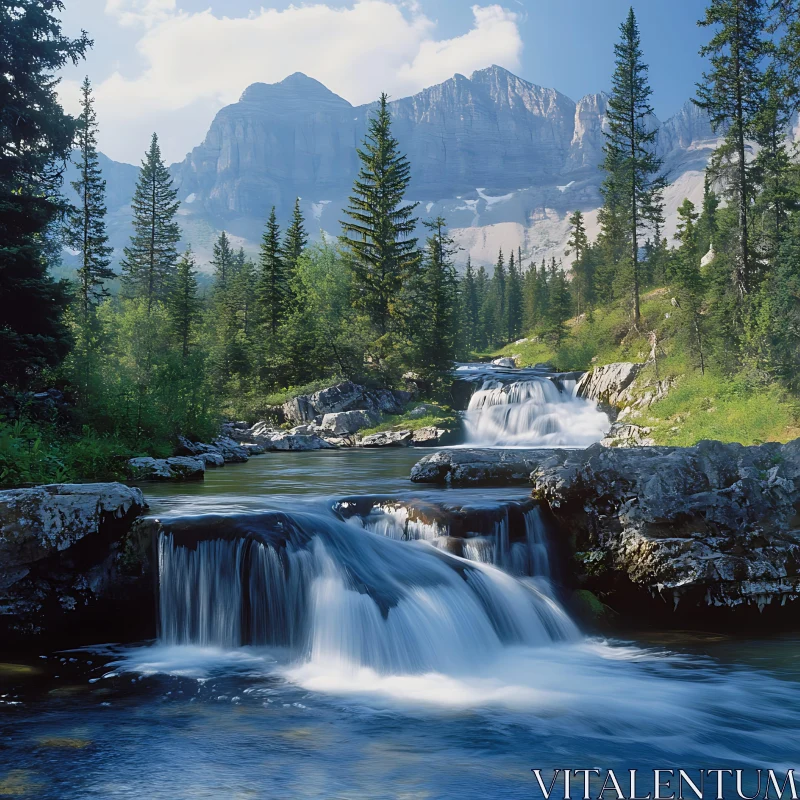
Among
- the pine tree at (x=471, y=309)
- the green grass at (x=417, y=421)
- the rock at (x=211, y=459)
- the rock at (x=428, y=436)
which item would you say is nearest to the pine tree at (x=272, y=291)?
the green grass at (x=417, y=421)

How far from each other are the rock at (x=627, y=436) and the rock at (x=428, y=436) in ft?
23.3

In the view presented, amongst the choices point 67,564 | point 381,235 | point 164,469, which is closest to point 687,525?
point 67,564

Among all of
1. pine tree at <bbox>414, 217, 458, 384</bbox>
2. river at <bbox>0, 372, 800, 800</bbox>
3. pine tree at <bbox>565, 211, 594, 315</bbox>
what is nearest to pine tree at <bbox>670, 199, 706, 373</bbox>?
pine tree at <bbox>414, 217, 458, 384</bbox>

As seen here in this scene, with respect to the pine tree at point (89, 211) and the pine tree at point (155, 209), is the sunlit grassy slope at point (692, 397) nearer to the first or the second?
the pine tree at point (89, 211)

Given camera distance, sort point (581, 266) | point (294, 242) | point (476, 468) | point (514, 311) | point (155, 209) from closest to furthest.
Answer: point (476, 468), point (294, 242), point (155, 209), point (581, 266), point (514, 311)

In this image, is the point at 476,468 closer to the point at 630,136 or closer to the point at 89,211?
the point at 630,136

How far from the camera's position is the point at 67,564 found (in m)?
7.70

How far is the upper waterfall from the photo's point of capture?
2938 centimetres

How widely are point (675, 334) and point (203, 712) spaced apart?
31090mm

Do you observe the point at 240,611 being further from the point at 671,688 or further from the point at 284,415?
the point at 284,415

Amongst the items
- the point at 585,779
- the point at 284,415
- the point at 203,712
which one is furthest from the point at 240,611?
the point at 284,415

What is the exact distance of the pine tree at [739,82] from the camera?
1016 inches

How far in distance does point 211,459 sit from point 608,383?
2058 cm

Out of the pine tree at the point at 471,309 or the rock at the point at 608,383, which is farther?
the pine tree at the point at 471,309
